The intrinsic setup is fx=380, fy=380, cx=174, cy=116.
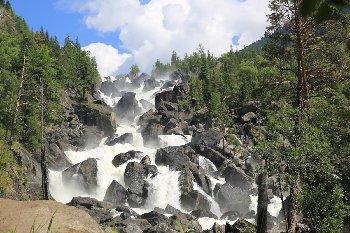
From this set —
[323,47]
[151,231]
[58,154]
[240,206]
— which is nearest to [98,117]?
[58,154]

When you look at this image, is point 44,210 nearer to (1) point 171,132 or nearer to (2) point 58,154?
(2) point 58,154

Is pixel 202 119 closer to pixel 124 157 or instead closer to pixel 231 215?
pixel 124 157

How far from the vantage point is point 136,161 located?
53.6m

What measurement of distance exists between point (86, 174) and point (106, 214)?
13.2 meters

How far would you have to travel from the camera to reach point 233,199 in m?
47.0

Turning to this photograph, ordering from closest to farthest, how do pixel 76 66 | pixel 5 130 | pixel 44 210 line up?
pixel 44 210 → pixel 5 130 → pixel 76 66

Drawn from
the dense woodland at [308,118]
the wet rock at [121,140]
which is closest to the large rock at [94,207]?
the dense woodland at [308,118]

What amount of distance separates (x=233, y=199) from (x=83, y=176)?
19057 mm

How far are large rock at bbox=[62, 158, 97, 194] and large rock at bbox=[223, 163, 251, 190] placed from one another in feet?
59.8

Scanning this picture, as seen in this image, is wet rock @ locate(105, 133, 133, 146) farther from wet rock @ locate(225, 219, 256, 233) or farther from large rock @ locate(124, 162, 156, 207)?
wet rock @ locate(225, 219, 256, 233)

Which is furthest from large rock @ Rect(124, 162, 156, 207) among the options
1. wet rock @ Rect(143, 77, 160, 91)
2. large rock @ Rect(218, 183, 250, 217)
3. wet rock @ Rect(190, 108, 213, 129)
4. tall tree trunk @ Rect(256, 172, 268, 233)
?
wet rock @ Rect(143, 77, 160, 91)

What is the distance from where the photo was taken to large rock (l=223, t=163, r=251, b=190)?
51.7 meters

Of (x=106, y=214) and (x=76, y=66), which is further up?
(x=76, y=66)

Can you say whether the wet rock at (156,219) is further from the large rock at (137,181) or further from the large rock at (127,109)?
the large rock at (127,109)
